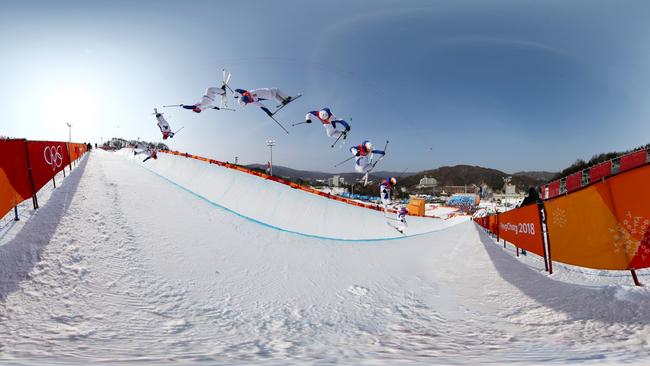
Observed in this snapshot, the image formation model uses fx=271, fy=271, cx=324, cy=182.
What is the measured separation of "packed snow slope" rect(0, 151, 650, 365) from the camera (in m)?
3.09

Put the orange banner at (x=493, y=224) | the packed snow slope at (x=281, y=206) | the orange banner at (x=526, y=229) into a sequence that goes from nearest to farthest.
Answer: the orange banner at (x=526, y=229) → the packed snow slope at (x=281, y=206) → the orange banner at (x=493, y=224)

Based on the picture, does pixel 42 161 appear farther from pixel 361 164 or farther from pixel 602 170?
pixel 602 170

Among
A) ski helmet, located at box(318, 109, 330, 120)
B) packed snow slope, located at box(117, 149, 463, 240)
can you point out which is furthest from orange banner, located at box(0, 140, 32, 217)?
ski helmet, located at box(318, 109, 330, 120)

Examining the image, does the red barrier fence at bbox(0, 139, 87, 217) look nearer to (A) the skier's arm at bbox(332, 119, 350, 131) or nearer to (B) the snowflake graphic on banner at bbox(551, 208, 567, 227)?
(A) the skier's arm at bbox(332, 119, 350, 131)

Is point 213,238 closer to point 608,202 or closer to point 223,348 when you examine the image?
point 223,348

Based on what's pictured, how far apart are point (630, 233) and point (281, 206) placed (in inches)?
430

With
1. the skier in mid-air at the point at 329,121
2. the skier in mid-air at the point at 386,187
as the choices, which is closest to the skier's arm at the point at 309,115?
the skier in mid-air at the point at 329,121

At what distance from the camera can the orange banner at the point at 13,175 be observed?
221 inches

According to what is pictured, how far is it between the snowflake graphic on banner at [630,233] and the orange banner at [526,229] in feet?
6.41

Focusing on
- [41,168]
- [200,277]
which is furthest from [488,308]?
[41,168]

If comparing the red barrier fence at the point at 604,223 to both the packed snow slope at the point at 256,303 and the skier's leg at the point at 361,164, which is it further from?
the skier's leg at the point at 361,164

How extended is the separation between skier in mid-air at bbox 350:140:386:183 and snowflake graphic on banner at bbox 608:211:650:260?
7058 millimetres

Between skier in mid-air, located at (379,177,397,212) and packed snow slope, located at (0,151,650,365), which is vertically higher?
skier in mid-air, located at (379,177,397,212)

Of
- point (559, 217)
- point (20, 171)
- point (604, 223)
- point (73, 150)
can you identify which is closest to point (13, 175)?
point (20, 171)
